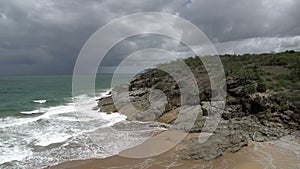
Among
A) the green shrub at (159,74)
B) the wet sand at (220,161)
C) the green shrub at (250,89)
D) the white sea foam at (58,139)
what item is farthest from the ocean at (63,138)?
the green shrub at (159,74)

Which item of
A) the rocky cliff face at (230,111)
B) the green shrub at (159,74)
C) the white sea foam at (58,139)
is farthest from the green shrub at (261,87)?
the green shrub at (159,74)

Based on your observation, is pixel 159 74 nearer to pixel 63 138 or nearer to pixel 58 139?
pixel 63 138

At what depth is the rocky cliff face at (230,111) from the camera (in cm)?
1446

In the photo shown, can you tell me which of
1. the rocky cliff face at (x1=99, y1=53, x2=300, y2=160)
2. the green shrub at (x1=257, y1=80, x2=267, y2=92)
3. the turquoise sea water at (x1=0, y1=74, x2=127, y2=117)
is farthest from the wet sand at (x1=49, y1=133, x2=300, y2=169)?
the turquoise sea water at (x1=0, y1=74, x2=127, y2=117)

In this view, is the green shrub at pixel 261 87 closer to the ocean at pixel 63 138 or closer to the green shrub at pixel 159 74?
the ocean at pixel 63 138

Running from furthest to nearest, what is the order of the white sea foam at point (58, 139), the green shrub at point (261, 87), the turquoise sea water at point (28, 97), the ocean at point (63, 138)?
the turquoise sea water at point (28, 97) → the green shrub at point (261, 87) → the white sea foam at point (58, 139) → the ocean at point (63, 138)

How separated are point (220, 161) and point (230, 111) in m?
8.86

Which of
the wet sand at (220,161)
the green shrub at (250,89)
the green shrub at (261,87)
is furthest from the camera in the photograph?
the green shrub at (261,87)

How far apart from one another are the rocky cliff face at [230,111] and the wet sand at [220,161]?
542 mm

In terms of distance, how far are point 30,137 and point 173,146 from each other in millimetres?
10221

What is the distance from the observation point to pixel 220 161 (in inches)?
484

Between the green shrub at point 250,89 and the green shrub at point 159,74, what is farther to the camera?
the green shrub at point 159,74

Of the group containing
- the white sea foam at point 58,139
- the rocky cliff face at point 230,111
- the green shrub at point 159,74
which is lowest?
the white sea foam at point 58,139

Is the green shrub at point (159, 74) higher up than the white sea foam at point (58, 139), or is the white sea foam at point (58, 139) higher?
the green shrub at point (159, 74)
